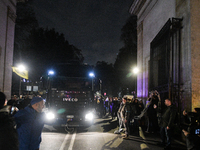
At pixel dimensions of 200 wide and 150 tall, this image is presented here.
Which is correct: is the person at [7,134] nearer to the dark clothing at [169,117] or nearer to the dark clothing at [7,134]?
the dark clothing at [7,134]

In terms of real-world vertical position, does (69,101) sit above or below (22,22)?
below

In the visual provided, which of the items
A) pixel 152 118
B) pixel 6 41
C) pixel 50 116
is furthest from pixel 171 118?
pixel 6 41

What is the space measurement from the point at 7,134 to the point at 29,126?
99 cm

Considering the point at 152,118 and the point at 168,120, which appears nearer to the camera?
the point at 168,120

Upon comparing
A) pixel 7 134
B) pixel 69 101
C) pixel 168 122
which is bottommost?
pixel 168 122

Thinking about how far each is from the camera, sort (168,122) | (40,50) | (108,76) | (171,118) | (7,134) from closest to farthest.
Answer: (7,134) < (171,118) < (168,122) < (40,50) < (108,76)

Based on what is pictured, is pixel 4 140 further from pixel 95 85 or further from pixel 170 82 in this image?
pixel 170 82

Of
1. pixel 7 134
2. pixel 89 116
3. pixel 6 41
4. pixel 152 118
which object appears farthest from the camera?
pixel 6 41

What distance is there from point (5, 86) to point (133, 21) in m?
24.6

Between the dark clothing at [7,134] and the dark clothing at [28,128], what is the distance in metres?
0.85

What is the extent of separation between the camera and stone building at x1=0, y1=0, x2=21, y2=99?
51.8 ft

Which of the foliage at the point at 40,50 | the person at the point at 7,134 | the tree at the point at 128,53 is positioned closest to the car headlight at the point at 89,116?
the person at the point at 7,134

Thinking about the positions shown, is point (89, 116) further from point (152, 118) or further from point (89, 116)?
point (152, 118)

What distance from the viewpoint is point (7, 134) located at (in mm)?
2221
